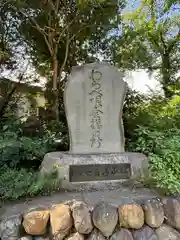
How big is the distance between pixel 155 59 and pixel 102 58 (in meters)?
2.09

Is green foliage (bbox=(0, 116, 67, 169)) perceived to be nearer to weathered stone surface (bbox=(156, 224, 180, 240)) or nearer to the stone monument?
the stone monument

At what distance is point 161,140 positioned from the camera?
3395mm

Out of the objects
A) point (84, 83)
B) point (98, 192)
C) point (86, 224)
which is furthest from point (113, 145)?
point (86, 224)

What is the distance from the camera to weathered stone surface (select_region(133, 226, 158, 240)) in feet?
7.12

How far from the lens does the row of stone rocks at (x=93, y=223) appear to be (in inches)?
81.7

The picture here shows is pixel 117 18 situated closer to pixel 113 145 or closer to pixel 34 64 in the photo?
pixel 34 64

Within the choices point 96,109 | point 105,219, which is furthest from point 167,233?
point 96,109

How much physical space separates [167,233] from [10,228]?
4.54 feet

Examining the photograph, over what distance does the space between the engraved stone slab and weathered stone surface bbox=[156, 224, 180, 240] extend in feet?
3.69

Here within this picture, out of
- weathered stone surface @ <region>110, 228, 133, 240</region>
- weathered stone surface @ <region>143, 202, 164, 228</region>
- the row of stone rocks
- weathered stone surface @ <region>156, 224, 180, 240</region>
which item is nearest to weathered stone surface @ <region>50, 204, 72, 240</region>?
the row of stone rocks

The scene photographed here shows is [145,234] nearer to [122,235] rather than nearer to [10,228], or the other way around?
[122,235]

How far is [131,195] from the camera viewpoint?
2.57 meters

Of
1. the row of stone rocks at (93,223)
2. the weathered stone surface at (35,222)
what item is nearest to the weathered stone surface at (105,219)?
the row of stone rocks at (93,223)

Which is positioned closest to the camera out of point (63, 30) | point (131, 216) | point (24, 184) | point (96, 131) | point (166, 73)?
point (131, 216)
